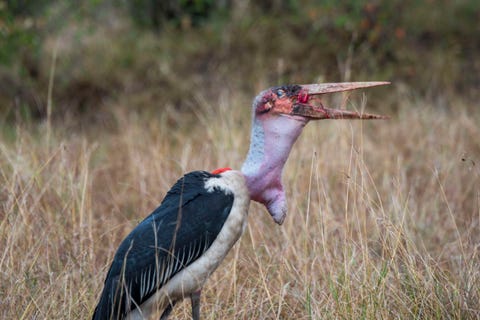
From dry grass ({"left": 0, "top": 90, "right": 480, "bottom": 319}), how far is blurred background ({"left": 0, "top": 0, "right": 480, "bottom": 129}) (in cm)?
131

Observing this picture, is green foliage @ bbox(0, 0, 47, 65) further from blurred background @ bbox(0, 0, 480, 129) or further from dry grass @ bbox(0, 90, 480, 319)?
dry grass @ bbox(0, 90, 480, 319)

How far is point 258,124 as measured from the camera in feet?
11.7

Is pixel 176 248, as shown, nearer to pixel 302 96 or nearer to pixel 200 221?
pixel 200 221

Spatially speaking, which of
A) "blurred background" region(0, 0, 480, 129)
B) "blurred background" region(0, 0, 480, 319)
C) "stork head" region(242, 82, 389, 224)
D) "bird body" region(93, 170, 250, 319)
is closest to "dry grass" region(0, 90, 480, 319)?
"blurred background" region(0, 0, 480, 319)

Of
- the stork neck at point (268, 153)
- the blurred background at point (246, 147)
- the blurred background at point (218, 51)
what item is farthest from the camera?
the blurred background at point (218, 51)

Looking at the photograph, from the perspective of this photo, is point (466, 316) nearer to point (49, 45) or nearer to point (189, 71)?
point (189, 71)

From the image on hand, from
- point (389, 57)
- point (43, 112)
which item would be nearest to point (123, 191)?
point (43, 112)

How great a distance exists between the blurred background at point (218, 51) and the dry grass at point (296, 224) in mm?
1307

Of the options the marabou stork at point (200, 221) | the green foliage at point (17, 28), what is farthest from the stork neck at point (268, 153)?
the green foliage at point (17, 28)

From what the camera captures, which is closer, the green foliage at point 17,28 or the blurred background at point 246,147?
the blurred background at point 246,147

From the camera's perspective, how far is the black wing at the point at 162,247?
3.34m

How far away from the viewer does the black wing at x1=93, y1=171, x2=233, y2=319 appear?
11.0ft

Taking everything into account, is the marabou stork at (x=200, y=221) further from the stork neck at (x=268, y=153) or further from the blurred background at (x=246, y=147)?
the blurred background at (x=246, y=147)

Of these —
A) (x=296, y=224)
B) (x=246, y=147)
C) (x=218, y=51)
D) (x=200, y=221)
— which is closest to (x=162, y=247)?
(x=200, y=221)
